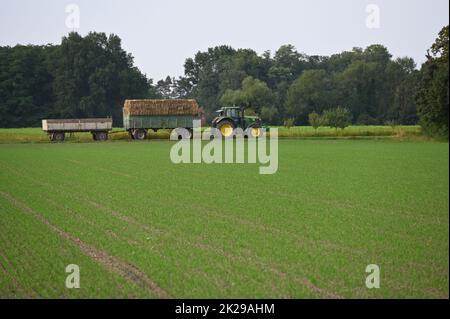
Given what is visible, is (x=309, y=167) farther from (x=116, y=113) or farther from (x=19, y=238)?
(x=116, y=113)

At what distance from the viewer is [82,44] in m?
80.2

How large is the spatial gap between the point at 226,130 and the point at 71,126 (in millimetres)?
11289

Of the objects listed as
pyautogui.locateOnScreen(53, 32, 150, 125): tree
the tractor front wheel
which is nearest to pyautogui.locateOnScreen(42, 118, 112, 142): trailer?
the tractor front wheel

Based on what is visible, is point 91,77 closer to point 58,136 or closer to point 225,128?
point 58,136

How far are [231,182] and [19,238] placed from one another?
1000cm

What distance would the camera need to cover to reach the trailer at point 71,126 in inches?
1885

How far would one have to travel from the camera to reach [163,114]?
48156 mm

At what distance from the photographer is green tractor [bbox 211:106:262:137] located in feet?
152

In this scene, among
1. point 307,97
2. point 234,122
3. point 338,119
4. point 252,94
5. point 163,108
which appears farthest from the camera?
point 307,97

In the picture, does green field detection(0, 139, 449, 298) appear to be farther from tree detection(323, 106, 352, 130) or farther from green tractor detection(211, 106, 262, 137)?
tree detection(323, 106, 352, 130)

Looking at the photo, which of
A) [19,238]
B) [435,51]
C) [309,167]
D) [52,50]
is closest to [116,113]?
[52,50]

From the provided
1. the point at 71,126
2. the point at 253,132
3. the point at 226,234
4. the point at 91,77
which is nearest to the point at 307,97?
the point at 91,77

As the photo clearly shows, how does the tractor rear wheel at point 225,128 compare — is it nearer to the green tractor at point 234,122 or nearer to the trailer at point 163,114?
the green tractor at point 234,122

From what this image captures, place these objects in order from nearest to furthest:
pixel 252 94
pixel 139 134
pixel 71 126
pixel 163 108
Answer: pixel 71 126, pixel 163 108, pixel 139 134, pixel 252 94
